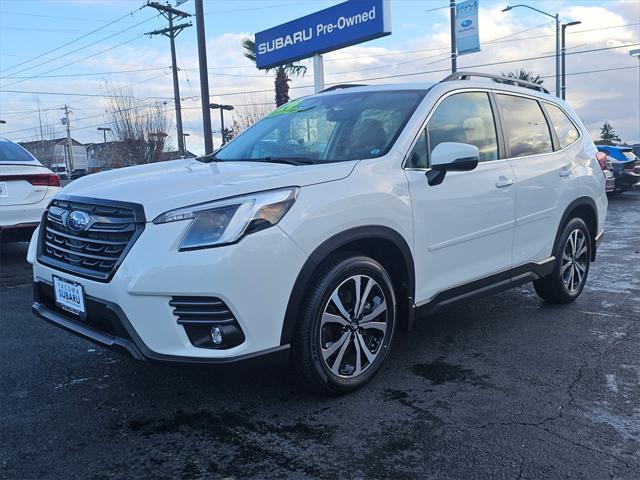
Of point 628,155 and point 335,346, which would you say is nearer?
point 335,346

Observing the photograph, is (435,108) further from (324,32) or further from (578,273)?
(324,32)

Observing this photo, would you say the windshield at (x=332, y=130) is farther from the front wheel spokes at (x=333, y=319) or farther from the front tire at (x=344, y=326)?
the front wheel spokes at (x=333, y=319)

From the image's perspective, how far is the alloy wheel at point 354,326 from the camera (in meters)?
3.26

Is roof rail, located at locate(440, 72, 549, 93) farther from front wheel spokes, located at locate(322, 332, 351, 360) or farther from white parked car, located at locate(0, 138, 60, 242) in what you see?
white parked car, located at locate(0, 138, 60, 242)

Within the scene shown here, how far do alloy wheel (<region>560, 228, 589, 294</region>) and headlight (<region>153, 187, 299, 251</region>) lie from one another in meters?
3.27

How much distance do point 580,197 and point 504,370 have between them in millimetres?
2143

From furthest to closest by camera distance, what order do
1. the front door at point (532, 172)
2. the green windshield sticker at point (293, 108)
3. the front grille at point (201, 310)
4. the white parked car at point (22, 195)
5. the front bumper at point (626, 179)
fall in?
the front bumper at point (626, 179)
the white parked car at point (22, 195)
the green windshield sticker at point (293, 108)
the front door at point (532, 172)
the front grille at point (201, 310)

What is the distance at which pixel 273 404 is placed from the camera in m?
3.31

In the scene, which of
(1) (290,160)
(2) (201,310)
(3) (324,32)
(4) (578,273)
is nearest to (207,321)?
(2) (201,310)

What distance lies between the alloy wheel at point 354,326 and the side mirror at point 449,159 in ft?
2.73

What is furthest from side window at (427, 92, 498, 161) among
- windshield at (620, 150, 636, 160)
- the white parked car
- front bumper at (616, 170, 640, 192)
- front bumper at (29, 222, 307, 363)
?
windshield at (620, 150, 636, 160)

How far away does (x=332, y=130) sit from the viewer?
4.08 m

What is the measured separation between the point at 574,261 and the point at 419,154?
7.92 feet

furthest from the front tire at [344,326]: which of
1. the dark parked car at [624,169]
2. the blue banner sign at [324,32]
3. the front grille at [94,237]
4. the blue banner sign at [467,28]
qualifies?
the dark parked car at [624,169]
